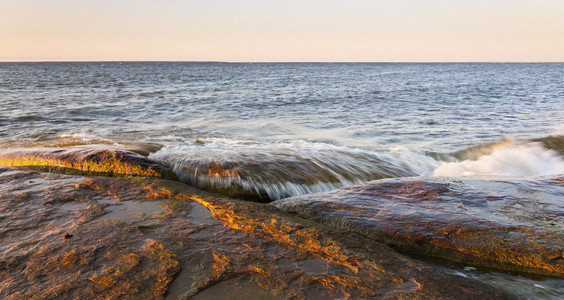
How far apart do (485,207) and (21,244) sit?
13.7ft

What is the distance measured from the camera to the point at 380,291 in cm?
211

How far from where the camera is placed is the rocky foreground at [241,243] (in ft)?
6.98

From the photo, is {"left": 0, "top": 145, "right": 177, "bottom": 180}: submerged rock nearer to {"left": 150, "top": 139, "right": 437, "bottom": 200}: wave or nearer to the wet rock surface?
{"left": 150, "top": 139, "right": 437, "bottom": 200}: wave

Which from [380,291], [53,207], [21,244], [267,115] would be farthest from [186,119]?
[380,291]

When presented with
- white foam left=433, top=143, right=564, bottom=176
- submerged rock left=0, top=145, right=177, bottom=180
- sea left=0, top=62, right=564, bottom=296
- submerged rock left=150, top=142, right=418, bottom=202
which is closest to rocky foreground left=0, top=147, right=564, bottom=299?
submerged rock left=0, top=145, right=177, bottom=180

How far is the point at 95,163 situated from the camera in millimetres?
4711

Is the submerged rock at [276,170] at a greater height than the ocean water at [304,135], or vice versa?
the submerged rock at [276,170]

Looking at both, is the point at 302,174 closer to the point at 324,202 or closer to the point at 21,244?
the point at 324,202

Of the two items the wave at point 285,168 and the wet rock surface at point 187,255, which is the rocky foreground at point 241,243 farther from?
the wave at point 285,168

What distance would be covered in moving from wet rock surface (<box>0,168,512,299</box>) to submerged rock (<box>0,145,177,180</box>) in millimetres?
1074

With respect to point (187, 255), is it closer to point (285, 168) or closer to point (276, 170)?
point (276, 170)

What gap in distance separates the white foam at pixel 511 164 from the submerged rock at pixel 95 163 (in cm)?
507

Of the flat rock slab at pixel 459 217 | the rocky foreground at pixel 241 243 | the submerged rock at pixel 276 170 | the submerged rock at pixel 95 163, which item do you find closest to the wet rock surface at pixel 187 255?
the rocky foreground at pixel 241 243

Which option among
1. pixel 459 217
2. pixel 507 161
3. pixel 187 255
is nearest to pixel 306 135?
pixel 507 161
